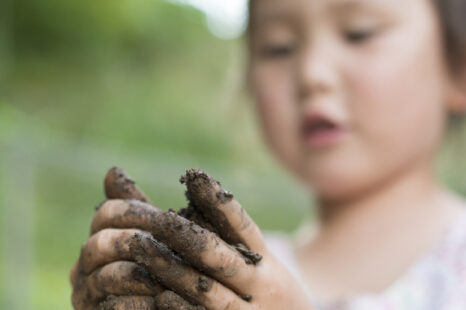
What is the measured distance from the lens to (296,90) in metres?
0.86

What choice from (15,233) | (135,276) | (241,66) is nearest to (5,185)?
(15,233)

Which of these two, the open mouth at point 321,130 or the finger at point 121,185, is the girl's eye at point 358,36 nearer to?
the open mouth at point 321,130

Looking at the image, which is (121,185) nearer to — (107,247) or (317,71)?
(107,247)

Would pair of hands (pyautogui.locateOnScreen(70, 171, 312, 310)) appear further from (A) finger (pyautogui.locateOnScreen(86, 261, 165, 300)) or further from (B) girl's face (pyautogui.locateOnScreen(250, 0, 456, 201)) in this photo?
(B) girl's face (pyautogui.locateOnScreen(250, 0, 456, 201))

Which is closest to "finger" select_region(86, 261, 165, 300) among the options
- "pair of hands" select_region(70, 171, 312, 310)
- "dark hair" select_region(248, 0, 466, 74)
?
"pair of hands" select_region(70, 171, 312, 310)

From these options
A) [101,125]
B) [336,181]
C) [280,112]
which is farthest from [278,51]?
[101,125]

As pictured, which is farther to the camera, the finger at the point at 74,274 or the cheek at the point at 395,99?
the cheek at the point at 395,99

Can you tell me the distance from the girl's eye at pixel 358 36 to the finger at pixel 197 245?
52 centimetres

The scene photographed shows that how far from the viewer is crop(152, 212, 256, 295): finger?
0.38 m

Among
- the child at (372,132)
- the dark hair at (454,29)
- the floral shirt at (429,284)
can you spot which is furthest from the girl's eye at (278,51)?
the floral shirt at (429,284)

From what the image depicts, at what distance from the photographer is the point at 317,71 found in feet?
2.66

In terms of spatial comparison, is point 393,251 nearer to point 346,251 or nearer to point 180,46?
point 346,251

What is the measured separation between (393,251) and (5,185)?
1.57 metres

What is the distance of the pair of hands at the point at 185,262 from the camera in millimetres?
389
